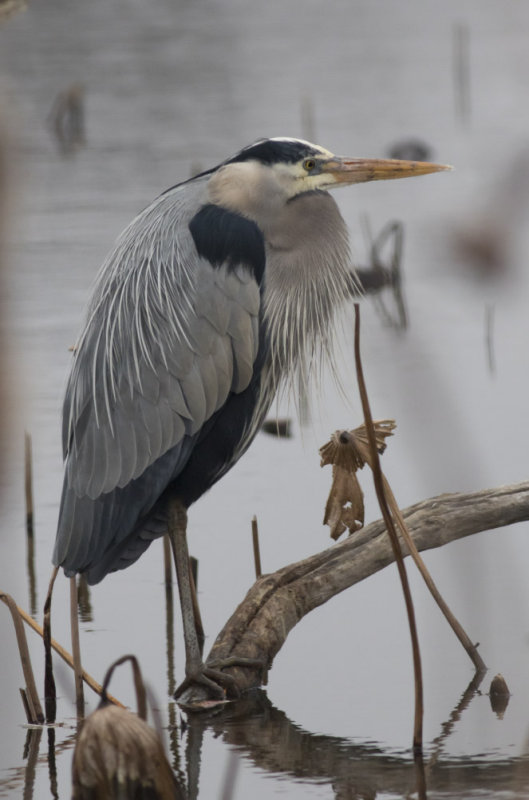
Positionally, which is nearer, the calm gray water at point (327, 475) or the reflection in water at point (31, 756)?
the calm gray water at point (327, 475)

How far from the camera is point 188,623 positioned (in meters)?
3.92

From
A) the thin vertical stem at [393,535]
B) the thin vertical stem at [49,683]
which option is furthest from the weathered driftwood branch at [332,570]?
the thin vertical stem at [393,535]

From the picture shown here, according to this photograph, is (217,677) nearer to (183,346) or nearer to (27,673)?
(27,673)

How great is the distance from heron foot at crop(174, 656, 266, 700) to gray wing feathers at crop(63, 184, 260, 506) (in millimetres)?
540

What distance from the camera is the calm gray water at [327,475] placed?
6.04 feet

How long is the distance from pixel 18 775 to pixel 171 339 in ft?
4.04

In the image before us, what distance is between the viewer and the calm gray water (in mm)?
1840

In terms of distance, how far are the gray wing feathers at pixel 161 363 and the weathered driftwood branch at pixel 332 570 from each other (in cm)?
45

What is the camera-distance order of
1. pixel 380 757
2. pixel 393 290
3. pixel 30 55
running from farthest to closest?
pixel 30 55
pixel 393 290
pixel 380 757

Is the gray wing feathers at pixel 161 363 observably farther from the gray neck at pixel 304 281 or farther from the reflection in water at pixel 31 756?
the reflection in water at pixel 31 756

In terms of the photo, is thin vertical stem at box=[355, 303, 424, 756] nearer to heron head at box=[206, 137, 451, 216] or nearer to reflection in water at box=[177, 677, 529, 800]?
reflection in water at box=[177, 677, 529, 800]

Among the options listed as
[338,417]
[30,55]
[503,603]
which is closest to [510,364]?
[338,417]

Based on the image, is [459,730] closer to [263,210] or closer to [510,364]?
[263,210]

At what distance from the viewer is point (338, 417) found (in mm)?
6309
